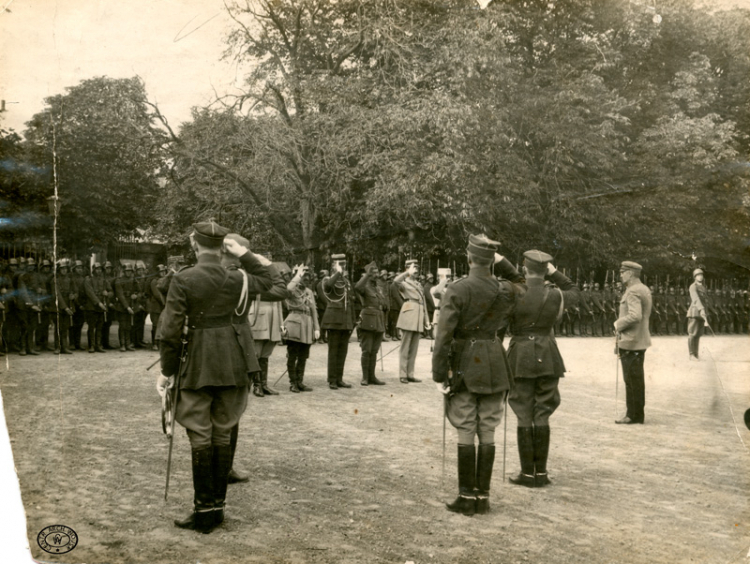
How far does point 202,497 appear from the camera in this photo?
166 inches

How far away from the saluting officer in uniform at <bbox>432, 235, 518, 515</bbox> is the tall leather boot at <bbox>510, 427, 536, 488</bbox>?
2.01ft

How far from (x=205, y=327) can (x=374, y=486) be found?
6.13 feet

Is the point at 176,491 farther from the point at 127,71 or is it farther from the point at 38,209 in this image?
the point at 127,71

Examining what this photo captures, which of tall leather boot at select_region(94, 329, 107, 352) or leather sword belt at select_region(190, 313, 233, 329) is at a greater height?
leather sword belt at select_region(190, 313, 233, 329)

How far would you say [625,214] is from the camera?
7.90 m

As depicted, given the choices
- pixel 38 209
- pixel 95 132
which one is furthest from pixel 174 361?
pixel 95 132

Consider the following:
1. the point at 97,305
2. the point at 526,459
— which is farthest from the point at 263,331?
the point at 97,305

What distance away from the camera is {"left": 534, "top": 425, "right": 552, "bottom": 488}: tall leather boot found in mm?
5356

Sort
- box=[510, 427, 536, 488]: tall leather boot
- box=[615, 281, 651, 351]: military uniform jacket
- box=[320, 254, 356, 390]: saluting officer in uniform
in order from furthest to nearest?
box=[320, 254, 356, 390]: saluting officer in uniform → box=[615, 281, 651, 351]: military uniform jacket → box=[510, 427, 536, 488]: tall leather boot

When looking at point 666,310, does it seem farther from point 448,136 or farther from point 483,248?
point 483,248

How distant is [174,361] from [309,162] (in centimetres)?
613

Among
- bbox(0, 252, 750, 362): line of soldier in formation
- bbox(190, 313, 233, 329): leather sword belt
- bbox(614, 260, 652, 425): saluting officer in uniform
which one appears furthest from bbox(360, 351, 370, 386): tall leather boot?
bbox(190, 313, 233, 329): leather sword belt

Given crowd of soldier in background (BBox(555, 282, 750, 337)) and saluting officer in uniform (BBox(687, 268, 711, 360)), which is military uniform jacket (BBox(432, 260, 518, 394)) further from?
saluting officer in uniform (BBox(687, 268, 711, 360))

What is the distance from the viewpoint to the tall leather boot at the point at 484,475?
15.4 feet
